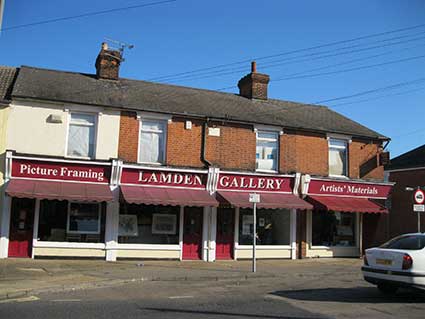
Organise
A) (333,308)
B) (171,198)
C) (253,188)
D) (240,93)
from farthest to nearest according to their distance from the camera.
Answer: (240,93) → (253,188) → (171,198) → (333,308)

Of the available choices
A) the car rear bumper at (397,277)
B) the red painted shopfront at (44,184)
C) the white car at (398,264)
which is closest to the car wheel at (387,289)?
→ the white car at (398,264)

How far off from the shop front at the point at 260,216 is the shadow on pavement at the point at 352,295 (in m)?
6.61

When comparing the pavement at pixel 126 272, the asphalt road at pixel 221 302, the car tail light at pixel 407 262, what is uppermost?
the car tail light at pixel 407 262

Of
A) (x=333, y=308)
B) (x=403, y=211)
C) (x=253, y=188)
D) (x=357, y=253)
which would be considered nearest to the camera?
(x=333, y=308)

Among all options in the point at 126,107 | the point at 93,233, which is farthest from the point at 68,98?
the point at 93,233

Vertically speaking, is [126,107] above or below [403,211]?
above

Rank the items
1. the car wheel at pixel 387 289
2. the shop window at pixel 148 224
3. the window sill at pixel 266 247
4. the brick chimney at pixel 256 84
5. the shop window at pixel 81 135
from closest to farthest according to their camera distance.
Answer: the car wheel at pixel 387 289 → the shop window at pixel 81 135 → the shop window at pixel 148 224 → the window sill at pixel 266 247 → the brick chimney at pixel 256 84

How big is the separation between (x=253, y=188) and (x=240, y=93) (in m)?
5.79

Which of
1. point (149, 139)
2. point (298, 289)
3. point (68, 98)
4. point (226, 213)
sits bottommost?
point (298, 289)

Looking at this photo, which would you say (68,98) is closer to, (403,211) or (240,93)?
(240,93)

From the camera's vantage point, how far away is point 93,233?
17.8 meters

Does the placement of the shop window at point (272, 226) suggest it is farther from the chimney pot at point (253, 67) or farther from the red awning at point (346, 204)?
the chimney pot at point (253, 67)

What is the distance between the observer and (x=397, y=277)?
10219 millimetres

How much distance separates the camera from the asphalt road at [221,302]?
28.4 ft
